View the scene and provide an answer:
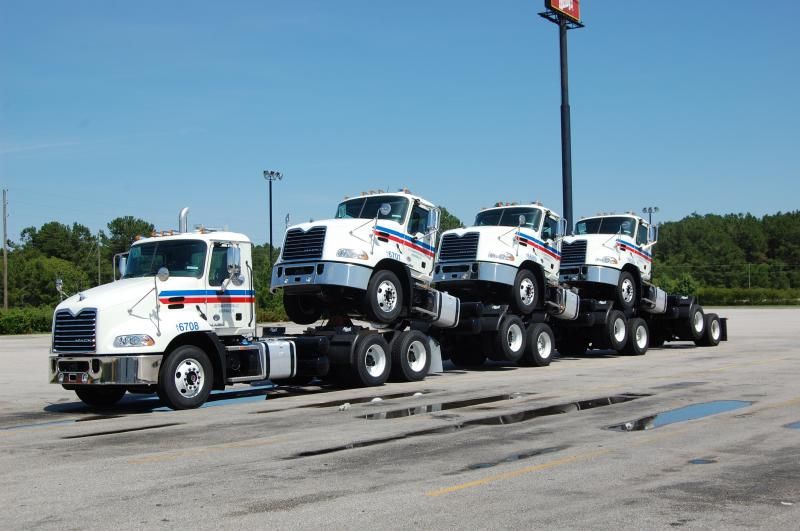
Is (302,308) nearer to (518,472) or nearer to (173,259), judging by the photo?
(173,259)

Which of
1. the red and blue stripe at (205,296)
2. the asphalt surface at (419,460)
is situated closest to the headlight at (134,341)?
the red and blue stripe at (205,296)


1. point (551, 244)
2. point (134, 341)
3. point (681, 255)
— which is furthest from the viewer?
point (681, 255)

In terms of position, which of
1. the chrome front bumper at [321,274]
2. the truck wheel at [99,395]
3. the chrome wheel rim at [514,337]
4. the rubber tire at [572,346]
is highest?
the chrome front bumper at [321,274]

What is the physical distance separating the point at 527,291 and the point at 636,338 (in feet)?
19.4

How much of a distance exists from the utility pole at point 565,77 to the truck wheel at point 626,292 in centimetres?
903

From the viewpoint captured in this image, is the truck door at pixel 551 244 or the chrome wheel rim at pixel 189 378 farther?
the truck door at pixel 551 244

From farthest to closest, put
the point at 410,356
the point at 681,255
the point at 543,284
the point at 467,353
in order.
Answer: the point at 681,255, the point at 543,284, the point at 467,353, the point at 410,356

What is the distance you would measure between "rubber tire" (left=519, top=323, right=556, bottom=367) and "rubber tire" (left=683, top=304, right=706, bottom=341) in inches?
335

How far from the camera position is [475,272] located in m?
23.1

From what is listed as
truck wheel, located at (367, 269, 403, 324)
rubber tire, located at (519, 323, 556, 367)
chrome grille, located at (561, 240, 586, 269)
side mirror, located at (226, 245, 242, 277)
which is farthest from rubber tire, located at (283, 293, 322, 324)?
chrome grille, located at (561, 240, 586, 269)

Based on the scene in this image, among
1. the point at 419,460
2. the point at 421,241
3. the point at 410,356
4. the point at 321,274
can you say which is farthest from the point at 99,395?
the point at 419,460

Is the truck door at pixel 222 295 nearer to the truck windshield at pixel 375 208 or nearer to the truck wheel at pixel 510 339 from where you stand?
the truck windshield at pixel 375 208

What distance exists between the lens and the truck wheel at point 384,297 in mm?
19078

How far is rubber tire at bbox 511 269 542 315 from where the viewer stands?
927 inches
